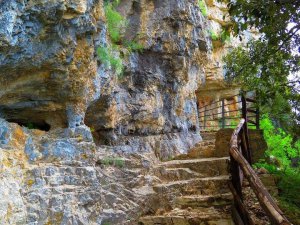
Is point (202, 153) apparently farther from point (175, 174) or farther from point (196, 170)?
point (175, 174)

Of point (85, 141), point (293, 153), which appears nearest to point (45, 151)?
point (85, 141)

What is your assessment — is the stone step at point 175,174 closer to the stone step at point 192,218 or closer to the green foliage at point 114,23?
the stone step at point 192,218

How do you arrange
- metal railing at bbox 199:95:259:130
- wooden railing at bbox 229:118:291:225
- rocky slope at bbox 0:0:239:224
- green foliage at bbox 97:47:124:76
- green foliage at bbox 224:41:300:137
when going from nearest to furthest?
wooden railing at bbox 229:118:291:225 → rocky slope at bbox 0:0:239:224 → green foliage at bbox 224:41:300:137 → green foliage at bbox 97:47:124:76 → metal railing at bbox 199:95:259:130

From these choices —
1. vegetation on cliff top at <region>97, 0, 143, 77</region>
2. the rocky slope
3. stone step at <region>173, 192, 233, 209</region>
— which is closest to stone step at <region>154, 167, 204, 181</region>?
the rocky slope

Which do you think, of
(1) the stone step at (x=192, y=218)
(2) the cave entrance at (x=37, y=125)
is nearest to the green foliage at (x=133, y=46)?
(2) the cave entrance at (x=37, y=125)

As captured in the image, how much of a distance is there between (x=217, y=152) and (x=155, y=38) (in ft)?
10.7

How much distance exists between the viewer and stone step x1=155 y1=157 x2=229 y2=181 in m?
5.68

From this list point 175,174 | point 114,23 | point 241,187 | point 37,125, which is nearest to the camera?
point 241,187

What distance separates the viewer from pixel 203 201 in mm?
4781

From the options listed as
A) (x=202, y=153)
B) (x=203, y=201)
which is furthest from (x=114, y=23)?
(x=203, y=201)

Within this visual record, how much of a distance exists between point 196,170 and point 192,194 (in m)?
0.74

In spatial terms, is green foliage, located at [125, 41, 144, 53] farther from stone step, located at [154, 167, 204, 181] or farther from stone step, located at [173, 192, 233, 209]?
stone step, located at [173, 192, 233, 209]

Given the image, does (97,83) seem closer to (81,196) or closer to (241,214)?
(81,196)

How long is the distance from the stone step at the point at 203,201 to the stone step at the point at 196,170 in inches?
30.2
